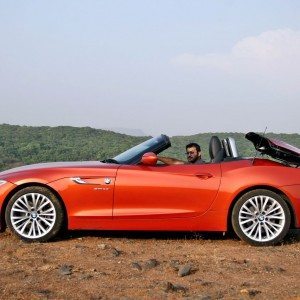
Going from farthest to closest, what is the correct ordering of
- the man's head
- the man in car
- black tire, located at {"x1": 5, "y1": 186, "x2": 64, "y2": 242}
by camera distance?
the man's head < the man in car < black tire, located at {"x1": 5, "y1": 186, "x2": 64, "y2": 242}

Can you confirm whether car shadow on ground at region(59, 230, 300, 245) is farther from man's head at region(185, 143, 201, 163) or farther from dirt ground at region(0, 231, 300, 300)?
man's head at region(185, 143, 201, 163)

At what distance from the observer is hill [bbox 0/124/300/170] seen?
41719 mm

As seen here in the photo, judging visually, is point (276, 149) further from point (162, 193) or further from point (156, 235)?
point (156, 235)

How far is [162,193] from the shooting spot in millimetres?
7070

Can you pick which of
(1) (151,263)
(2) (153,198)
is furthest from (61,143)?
(1) (151,263)

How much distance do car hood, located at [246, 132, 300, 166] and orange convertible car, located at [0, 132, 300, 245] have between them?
0.25 metres

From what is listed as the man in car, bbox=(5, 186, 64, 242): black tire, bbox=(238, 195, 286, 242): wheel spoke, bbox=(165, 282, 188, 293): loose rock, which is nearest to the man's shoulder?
the man in car

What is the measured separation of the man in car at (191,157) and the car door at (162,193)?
1.52 feet

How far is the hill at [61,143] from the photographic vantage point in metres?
41.7

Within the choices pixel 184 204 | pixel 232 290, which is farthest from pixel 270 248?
pixel 232 290

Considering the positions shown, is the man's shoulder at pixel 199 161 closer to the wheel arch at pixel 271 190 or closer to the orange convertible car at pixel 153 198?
the orange convertible car at pixel 153 198

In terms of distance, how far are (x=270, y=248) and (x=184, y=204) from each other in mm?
1170

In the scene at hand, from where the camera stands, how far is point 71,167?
7.28 metres

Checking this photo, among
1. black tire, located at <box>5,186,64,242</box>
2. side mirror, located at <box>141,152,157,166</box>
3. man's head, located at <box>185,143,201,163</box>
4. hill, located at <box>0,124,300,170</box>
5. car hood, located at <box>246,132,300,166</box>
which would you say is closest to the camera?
side mirror, located at <box>141,152,157,166</box>
